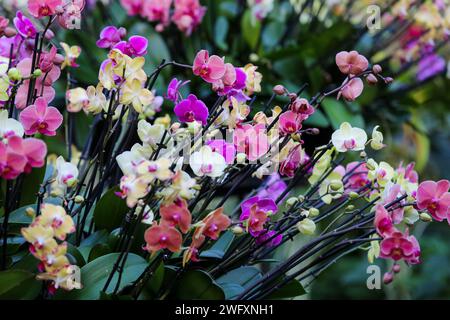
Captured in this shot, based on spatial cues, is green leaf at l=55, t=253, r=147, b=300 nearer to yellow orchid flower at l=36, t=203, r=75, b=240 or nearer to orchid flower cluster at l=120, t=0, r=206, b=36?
yellow orchid flower at l=36, t=203, r=75, b=240

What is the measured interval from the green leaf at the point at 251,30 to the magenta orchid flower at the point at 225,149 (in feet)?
1.76

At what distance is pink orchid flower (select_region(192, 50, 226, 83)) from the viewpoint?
0.42 metres

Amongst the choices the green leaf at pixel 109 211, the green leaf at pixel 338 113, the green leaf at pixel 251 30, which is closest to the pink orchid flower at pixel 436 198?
the green leaf at pixel 109 211

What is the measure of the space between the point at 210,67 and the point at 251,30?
52 cm

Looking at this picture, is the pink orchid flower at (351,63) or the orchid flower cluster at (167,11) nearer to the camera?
the pink orchid flower at (351,63)

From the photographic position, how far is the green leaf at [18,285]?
0.38 m

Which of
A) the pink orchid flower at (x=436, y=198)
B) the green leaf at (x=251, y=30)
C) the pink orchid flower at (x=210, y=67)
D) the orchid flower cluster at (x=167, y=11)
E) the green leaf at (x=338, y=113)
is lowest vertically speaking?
the pink orchid flower at (x=436, y=198)

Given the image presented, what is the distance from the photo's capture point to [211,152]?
40 centimetres

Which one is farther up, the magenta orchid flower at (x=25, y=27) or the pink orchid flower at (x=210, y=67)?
the magenta orchid flower at (x=25, y=27)

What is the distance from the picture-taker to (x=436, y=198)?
0.42m

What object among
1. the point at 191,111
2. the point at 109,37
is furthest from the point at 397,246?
the point at 109,37

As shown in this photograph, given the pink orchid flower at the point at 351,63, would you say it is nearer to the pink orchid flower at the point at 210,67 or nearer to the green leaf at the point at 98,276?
the pink orchid flower at the point at 210,67

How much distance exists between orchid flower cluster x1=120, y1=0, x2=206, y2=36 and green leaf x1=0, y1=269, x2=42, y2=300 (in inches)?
18.6

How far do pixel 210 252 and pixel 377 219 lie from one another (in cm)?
14
